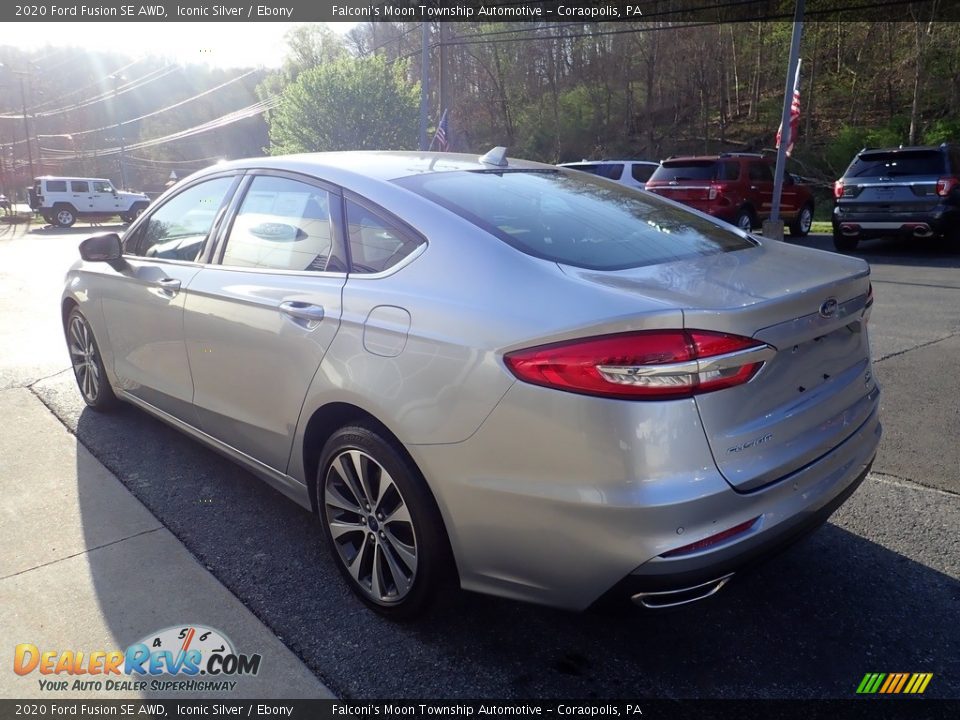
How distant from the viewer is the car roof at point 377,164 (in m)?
2.89

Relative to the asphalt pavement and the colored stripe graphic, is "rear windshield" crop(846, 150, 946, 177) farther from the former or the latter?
the colored stripe graphic

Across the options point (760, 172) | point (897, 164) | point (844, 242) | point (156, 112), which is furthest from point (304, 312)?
point (156, 112)

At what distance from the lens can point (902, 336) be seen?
21.2 feet

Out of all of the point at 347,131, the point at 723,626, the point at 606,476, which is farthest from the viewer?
the point at 347,131

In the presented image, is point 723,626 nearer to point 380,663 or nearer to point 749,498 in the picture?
point 749,498

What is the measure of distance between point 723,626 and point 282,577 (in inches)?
64.9

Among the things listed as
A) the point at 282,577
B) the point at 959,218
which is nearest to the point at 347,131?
the point at 959,218

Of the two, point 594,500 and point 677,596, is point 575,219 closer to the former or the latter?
point 594,500

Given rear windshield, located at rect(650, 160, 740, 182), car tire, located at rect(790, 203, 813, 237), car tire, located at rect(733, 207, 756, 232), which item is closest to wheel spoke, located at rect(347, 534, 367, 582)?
rear windshield, located at rect(650, 160, 740, 182)

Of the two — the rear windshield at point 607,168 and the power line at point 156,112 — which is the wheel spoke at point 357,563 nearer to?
the rear windshield at point 607,168

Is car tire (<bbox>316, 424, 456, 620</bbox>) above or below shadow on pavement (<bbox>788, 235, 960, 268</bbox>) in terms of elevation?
above

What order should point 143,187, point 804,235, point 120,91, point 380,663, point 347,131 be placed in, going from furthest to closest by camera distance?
point 143,187, point 120,91, point 347,131, point 804,235, point 380,663

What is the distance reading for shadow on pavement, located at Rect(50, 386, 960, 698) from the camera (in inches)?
89.7

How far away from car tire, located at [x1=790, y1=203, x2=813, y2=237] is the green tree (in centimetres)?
2890
